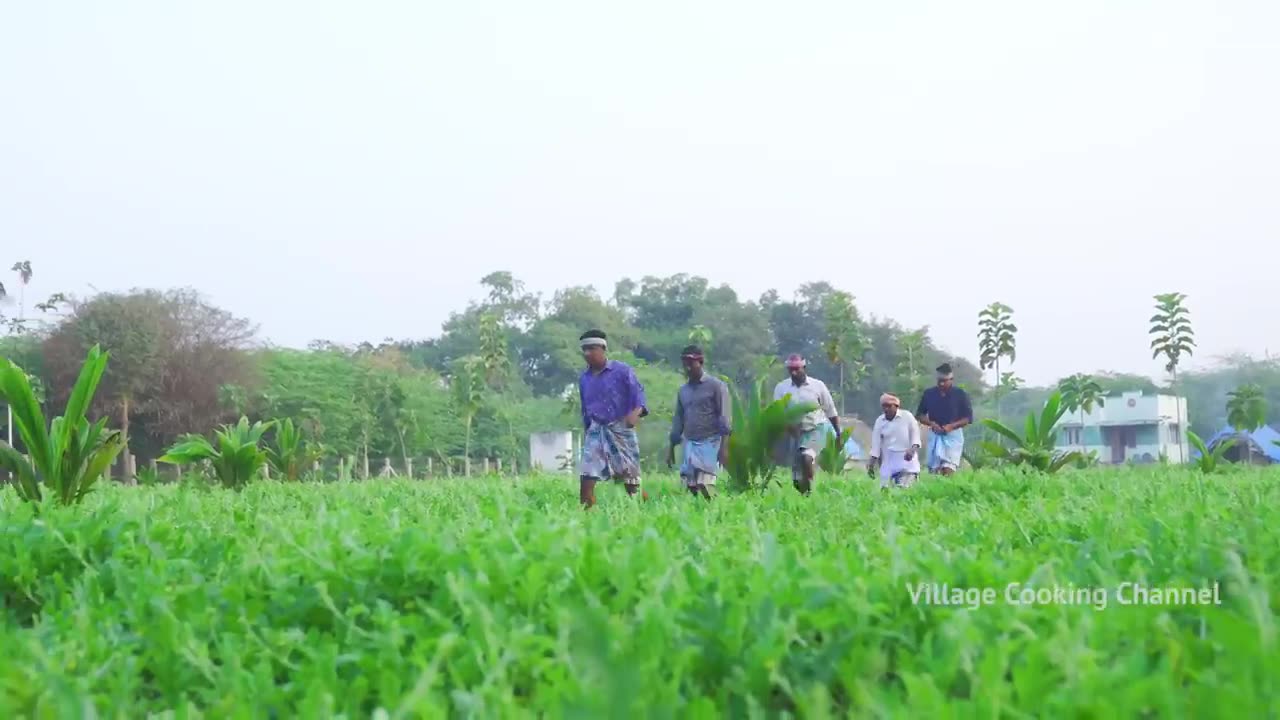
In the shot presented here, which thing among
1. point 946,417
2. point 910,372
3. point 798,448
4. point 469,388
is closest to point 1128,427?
point 910,372

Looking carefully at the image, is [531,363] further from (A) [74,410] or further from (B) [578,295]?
(A) [74,410]

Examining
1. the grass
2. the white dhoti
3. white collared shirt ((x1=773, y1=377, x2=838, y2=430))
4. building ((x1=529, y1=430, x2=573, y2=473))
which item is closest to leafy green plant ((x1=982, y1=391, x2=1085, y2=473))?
the white dhoti

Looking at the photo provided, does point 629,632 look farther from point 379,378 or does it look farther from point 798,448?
point 379,378

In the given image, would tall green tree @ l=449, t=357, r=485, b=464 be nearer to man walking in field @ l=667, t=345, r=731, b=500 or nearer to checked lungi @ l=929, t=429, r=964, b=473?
checked lungi @ l=929, t=429, r=964, b=473

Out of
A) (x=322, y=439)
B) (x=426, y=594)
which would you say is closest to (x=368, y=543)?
(x=426, y=594)

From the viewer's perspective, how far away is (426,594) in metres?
3.16

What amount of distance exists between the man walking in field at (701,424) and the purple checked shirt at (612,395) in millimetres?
644

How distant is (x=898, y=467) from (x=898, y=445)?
224mm

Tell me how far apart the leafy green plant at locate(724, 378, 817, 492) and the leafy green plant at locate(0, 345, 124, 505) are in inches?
188

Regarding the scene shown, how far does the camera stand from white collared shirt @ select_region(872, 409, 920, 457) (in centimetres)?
1276

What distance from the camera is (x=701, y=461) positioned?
1023cm

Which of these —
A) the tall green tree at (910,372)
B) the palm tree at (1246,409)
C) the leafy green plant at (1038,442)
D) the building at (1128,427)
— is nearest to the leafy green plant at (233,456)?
the leafy green plant at (1038,442)

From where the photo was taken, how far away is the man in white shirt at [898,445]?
1273 cm

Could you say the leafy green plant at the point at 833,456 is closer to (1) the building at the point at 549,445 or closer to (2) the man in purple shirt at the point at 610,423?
(2) the man in purple shirt at the point at 610,423
